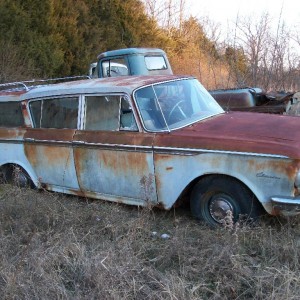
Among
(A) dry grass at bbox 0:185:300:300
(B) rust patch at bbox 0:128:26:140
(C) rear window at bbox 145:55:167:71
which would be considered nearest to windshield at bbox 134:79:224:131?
(A) dry grass at bbox 0:185:300:300

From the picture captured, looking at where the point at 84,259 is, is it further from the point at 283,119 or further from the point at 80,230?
the point at 283,119

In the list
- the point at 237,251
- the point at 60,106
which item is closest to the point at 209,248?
the point at 237,251

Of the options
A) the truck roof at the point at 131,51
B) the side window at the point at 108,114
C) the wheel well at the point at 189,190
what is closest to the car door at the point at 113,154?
the side window at the point at 108,114

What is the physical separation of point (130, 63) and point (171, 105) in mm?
5599

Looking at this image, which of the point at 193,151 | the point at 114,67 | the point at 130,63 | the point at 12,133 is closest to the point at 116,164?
the point at 193,151

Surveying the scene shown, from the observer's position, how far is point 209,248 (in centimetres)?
364

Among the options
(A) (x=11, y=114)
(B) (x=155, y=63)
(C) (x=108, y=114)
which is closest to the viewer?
(C) (x=108, y=114)

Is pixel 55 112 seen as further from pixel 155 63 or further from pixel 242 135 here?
pixel 155 63

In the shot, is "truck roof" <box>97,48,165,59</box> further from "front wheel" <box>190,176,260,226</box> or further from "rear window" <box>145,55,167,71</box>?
"front wheel" <box>190,176,260,226</box>

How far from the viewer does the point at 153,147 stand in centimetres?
457

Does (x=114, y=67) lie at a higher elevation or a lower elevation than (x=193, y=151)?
higher

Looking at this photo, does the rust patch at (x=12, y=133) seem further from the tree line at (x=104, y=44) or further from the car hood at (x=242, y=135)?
the tree line at (x=104, y=44)

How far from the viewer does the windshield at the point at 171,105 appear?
475 cm

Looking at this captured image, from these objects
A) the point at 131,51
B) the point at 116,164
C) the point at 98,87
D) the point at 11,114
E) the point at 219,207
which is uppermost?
the point at 131,51
